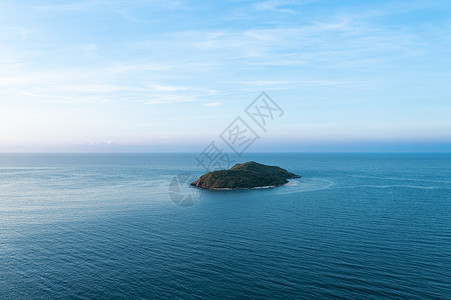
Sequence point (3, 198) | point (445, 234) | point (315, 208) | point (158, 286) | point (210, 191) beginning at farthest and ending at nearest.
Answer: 1. point (210, 191)
2. point (3, 198)
3. point (315, 208)
4. point (445, 234)
5. point (158, 286)

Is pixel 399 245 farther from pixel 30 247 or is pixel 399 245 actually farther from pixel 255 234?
pixel 30 247

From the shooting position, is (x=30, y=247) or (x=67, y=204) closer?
(x=30, y=247)

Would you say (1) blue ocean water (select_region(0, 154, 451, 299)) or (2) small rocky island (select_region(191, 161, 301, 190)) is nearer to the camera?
(1) blue ocean water (select_region(0, 154, 451, 299))

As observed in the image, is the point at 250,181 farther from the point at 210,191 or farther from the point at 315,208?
the point at 315,208

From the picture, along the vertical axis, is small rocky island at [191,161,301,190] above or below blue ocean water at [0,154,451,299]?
above

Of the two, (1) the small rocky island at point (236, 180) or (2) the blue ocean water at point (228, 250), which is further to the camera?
(1) the small rocky island at point (236, 180)

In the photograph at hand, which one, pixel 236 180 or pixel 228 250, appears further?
pixel 236 180

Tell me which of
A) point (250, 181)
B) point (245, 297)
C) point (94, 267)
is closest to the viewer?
point (245, 297)

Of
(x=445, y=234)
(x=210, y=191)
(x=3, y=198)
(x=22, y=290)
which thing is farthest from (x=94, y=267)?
(x=3, y=198)

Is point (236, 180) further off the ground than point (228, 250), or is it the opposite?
point (236, 180)

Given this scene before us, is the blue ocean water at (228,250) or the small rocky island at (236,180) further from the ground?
the small rocky island at (236,180)
